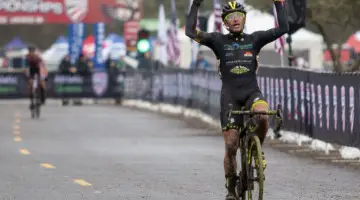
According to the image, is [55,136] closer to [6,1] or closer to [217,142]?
[217,142]

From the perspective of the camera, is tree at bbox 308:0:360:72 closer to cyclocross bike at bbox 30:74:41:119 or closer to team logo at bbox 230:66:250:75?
cyclocross bike at bbox 30:74:41:119

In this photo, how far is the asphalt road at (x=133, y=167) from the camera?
49.0ft

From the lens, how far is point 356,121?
1984cm

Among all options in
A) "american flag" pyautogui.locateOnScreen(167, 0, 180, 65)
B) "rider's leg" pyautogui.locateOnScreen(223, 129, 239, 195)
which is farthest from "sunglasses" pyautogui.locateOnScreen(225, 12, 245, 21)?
"american flag" pyautogui.locateOnScreen(167, 0, 180, 65)

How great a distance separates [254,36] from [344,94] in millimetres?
7860

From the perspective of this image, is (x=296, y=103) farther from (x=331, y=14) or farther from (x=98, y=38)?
(x=98, y=38)

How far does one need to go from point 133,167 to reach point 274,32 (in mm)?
6267

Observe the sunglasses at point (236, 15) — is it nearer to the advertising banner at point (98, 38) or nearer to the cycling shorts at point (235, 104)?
the cycling shorts at point (235, 104)

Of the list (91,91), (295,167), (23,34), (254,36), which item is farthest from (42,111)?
(23,34)

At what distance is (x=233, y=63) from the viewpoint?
41.6 ft

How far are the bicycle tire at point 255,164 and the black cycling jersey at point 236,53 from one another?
24.6 inches

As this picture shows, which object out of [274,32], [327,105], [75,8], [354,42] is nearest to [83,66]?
[354,42]

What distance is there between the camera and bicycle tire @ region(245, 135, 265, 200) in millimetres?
11773

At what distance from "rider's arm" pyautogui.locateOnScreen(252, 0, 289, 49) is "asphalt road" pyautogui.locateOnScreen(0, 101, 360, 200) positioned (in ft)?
6.78
